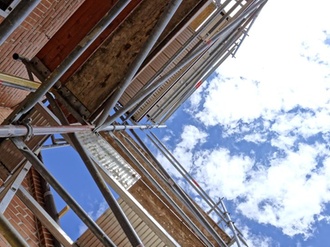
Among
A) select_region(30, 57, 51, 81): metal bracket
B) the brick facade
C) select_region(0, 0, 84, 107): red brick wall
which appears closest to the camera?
select_region(30, 57, 51, 81): metal bracket

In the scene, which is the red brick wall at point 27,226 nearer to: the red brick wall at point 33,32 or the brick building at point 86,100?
the brick building at point 86,100

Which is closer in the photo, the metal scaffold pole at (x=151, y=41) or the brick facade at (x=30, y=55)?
the metal scaffold pole at (x=151, y=41)

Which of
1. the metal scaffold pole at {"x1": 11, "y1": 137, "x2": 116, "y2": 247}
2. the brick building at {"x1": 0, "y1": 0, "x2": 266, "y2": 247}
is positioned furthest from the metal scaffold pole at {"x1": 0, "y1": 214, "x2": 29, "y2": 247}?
the metal scaffold pole at {"x1": 11, "y1": 137, "x2": 116, "y2": 247}

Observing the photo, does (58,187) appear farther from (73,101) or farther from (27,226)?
(27,226)

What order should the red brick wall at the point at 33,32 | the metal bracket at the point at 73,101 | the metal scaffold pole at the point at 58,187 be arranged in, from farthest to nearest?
the red brick wall at the point at 33,32 < the metal bracket at the point at 73,101 < the metal scaffold pole at the point at 58,187

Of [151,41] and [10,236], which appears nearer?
[10,236]

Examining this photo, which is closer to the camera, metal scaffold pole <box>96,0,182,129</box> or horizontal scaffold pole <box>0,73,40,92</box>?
metal scaffold pole <box>96,0,182,129</box>

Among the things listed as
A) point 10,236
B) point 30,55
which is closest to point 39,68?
point 30,55

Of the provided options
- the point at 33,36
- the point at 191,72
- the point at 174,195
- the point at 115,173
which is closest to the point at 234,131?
the point at 191,72

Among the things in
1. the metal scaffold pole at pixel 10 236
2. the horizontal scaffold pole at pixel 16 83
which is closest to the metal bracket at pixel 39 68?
the horizontal scaffold pole at pixel 16 83

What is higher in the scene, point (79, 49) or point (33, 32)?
point (33, 32)

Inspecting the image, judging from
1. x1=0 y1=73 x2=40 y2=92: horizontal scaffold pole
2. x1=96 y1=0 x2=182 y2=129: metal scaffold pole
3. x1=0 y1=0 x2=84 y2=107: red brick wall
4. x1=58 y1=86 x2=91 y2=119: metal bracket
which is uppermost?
x1=0 y1=0 x2=84 y2=107: red brick wall

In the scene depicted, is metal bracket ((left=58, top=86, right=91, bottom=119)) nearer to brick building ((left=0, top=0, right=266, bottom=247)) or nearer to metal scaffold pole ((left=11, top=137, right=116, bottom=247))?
brick building ((left=0, top=0, right=266, bottom=247))

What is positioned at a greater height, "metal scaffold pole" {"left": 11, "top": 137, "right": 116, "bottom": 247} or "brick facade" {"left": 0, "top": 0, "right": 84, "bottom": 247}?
"brick facade" {"left": 0, "top": 0, "right": 84, "bottom": 247}
